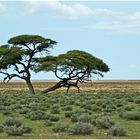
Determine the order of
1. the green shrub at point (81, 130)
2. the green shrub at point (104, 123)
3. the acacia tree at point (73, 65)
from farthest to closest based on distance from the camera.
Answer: the acacia tree at point (73, 65)
the green shrub at point (104, 123)
the green shrub at point (81, 130)

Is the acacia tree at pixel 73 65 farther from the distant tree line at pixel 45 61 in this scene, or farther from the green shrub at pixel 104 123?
the green shrub at pixel 104 123

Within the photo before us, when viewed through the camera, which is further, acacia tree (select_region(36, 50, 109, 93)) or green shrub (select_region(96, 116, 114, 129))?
acacia tree (select_region(36, 50, 109, 93))

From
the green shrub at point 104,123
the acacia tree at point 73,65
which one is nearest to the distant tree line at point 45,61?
the acacia tree at point 73,65

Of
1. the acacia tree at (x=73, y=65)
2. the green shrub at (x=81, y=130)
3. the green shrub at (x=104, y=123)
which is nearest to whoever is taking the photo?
the green shrub at (x=81, y=130)

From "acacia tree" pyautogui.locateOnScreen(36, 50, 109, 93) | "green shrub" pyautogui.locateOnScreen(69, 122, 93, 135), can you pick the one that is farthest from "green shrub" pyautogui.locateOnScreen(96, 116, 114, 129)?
"acacia tree" pyautogui.locateOnScreen(36, 50, 109, 93)

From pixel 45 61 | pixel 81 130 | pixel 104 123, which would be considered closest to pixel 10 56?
pixel 45 61

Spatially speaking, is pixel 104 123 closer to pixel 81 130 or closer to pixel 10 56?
pixel 81 130

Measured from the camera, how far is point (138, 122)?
22141mm

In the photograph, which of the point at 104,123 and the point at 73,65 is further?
the point at 73,65

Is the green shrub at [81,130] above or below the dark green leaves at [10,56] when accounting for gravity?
below

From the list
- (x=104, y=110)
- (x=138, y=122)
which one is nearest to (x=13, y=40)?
(x=104, y=110)

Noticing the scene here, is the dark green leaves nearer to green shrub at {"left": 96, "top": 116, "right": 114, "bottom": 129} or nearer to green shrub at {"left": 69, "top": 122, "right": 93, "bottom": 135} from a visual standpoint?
green shrub at {"left": 96, "top": 116, "right": 114, "bottom": 129}

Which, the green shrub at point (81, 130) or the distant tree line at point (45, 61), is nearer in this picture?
the green shrub at point (81, 130)

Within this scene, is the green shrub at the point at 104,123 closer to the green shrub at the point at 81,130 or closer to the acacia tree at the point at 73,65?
the green shrub at the point at 81,130
